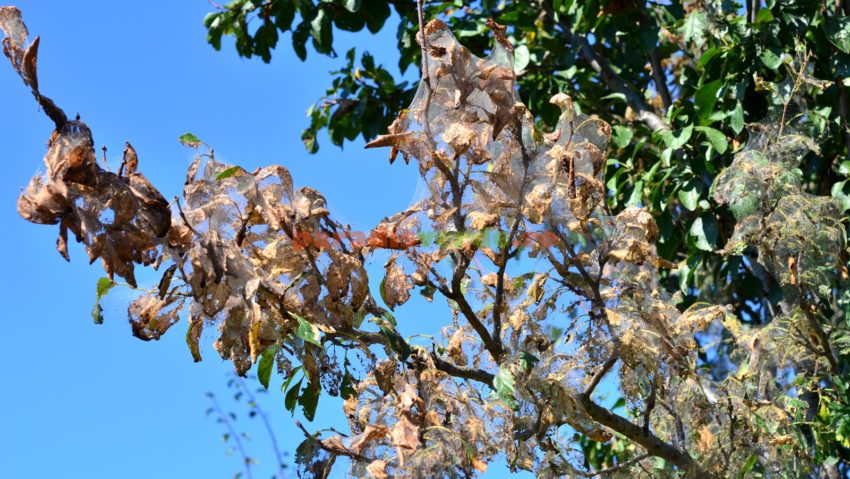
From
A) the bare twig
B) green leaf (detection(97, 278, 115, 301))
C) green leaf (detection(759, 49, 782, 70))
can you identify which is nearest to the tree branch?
green leaf (detection(97, 278, 115, 301))

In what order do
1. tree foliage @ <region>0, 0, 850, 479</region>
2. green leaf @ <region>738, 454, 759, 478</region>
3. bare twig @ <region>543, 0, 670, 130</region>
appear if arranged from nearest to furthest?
tree foliage @ <region>0, 0, 850, 479</region>
green leaf @ <region>738, 454, 759, 478</region>
bare twig @ <region>543, 0, 670, 130</region>

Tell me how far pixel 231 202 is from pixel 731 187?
5.23 feet

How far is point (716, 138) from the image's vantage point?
320 cm

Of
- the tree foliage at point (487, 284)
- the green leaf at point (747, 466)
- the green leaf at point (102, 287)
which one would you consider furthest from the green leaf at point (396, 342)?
the green leaf at point (747, 466)

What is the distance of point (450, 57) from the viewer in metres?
1.82

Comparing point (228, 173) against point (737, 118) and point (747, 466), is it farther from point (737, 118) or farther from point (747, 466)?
point (737, 118)

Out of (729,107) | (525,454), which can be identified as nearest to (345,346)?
(525,454)

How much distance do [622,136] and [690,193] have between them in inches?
13.5

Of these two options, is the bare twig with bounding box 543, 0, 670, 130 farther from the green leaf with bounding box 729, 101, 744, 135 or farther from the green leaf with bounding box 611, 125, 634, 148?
the green leaf with bounding box 729, 101, 744, 135

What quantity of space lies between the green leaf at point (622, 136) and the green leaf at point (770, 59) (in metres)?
0.48

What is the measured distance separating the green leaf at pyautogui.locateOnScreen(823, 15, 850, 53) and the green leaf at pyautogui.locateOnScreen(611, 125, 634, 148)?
2.21 feet

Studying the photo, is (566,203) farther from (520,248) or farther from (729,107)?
(729,107)

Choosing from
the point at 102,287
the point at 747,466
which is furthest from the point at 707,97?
the point at 102,287

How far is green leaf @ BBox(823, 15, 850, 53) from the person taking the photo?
10.4 feet
